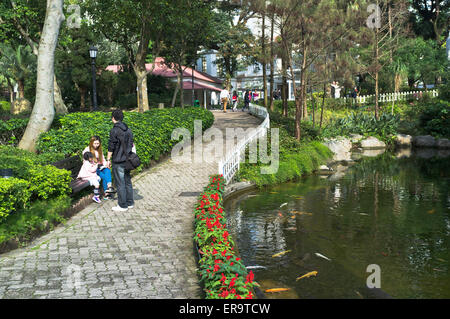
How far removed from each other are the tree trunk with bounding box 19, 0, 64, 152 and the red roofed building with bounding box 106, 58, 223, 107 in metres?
24.7

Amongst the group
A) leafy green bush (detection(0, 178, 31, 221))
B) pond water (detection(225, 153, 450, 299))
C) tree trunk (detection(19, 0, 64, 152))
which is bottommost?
pond water (detection(225, 153, 450, 299))

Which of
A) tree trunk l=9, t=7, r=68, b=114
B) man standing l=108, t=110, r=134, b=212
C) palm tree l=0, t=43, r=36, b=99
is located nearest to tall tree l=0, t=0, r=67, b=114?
tree trunk l=9, t=7, r=68, b=114

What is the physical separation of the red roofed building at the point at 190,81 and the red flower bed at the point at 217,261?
31492mm


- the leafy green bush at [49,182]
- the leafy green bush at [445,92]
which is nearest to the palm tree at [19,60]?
the leafy green bush at [445,92]

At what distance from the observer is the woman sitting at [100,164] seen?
10430mm

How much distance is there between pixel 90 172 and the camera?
10508 mm

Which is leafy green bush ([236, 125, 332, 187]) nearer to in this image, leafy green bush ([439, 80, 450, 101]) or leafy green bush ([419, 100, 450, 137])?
leafy green bush ([419, 100, 450, 137])

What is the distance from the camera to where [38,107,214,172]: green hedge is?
11742 mm

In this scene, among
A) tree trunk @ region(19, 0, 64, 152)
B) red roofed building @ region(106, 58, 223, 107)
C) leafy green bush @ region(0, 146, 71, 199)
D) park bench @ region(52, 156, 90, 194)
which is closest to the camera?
leafy green bush @ region(0, 146, 71, 199)

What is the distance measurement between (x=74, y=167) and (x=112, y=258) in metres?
4.79

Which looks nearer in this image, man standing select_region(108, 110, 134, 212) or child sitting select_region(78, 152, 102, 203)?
man standing select_region(108, 110, 134, 212)

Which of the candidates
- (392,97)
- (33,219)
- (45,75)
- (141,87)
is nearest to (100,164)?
(33,219)

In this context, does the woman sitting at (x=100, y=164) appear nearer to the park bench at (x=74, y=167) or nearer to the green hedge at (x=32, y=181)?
the park bench at (x=74, y=167)
